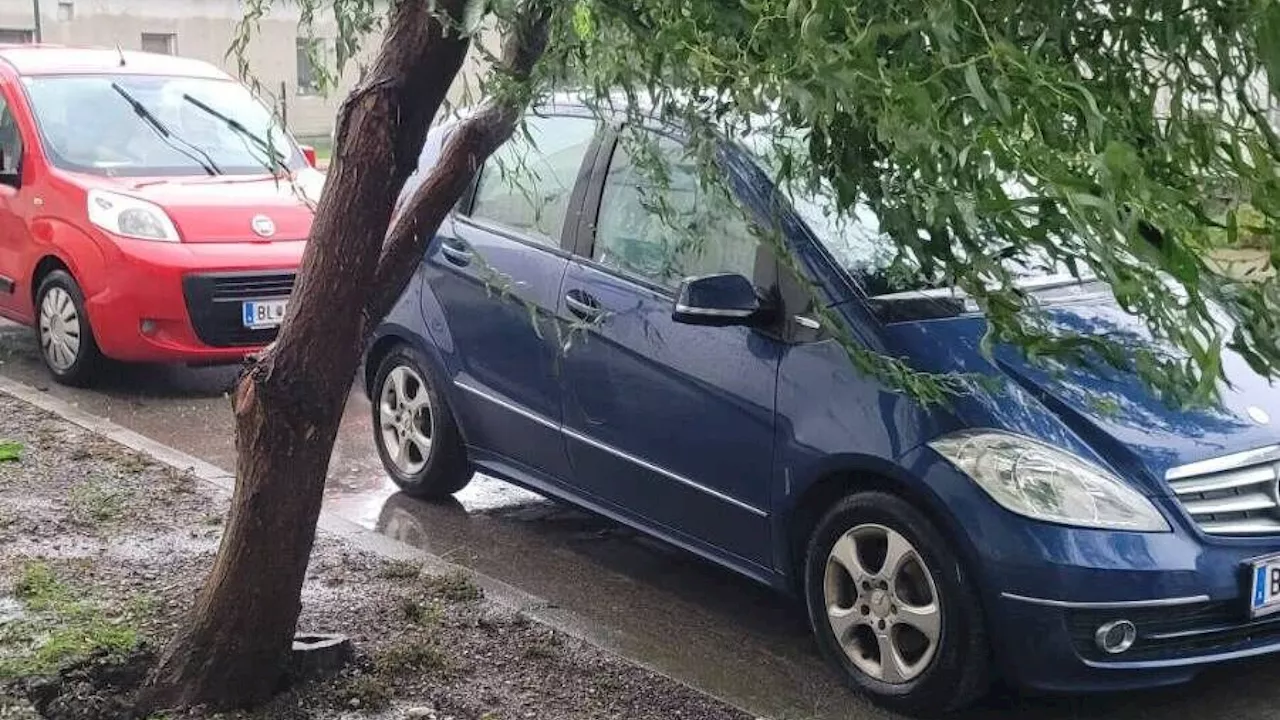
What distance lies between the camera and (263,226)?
27.0ft

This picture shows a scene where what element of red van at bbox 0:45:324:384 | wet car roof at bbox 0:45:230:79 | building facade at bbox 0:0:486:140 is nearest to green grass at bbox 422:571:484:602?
red van at bbox 0:45:324:384

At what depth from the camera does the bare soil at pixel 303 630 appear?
4008 mm

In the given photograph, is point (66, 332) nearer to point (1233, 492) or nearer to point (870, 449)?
point (870, 449)

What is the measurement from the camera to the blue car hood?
13.4 feet

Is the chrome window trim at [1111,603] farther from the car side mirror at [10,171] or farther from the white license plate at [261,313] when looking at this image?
the car side mirror at [10,171]

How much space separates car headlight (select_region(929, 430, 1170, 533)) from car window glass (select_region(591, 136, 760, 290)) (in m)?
0.88

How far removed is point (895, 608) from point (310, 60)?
2.17 meters

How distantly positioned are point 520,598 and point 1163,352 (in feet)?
7.80

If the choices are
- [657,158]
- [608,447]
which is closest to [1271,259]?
[657,158]

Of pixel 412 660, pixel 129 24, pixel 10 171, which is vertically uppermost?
pixel 129 24

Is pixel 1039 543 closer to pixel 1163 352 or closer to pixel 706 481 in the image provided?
pixel 1163 352

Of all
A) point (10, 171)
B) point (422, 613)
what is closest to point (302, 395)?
point (422, 613)

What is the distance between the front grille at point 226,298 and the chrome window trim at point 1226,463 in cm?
530

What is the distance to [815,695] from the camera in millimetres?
4438
